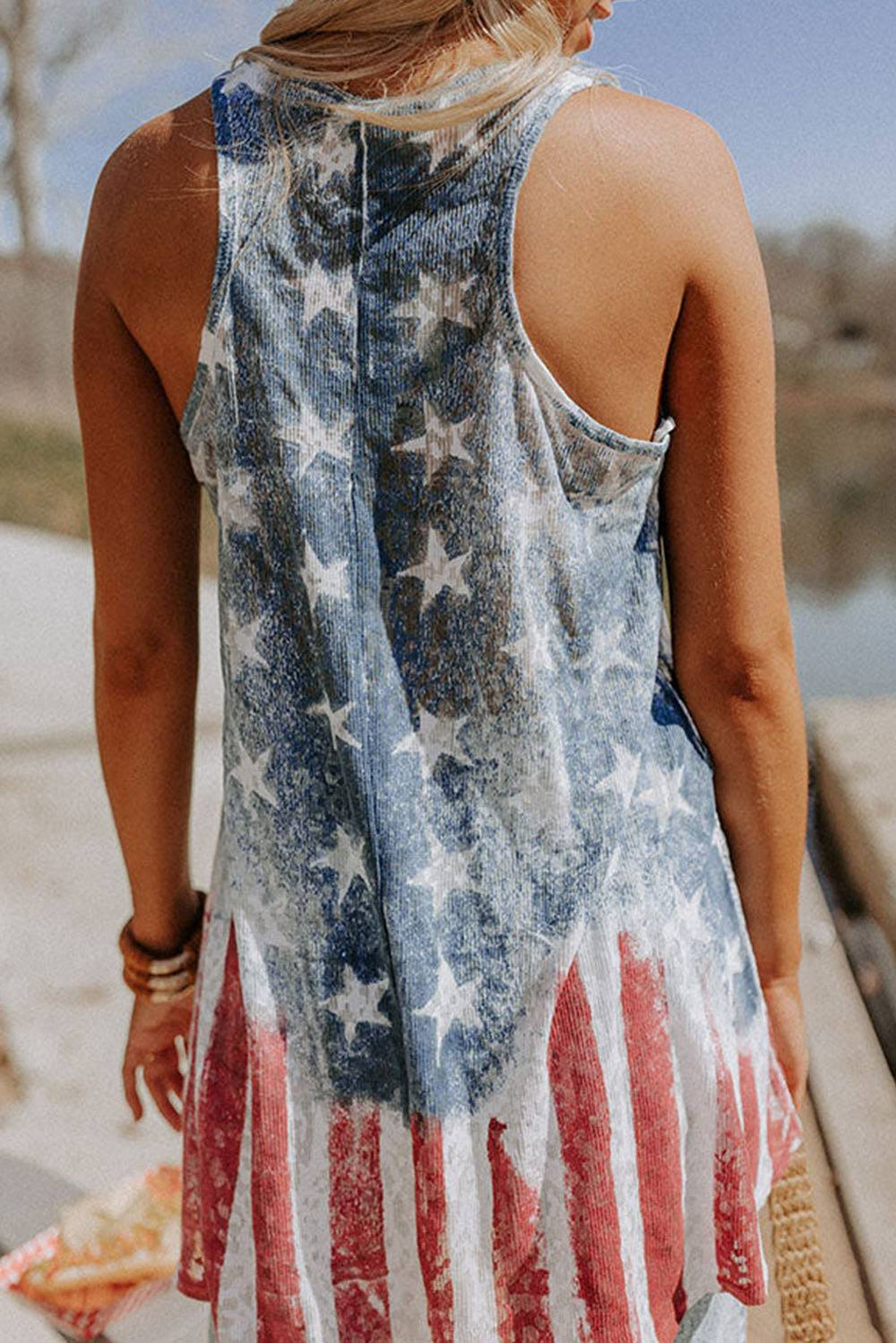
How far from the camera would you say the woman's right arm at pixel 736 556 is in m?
0.60

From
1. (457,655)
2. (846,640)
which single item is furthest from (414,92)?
(846,640)

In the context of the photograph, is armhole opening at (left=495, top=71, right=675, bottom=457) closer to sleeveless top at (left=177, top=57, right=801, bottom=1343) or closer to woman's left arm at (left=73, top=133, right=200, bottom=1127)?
sleeveless top at (left=177, top=57, right=801, bottom=1343)

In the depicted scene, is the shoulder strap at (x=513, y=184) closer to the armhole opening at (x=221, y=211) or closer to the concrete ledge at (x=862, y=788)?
the armhole opening at (x=221, y=211)

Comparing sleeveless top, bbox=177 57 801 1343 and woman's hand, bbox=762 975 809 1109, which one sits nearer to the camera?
sleeveless top, bbox=177 57 801 1343

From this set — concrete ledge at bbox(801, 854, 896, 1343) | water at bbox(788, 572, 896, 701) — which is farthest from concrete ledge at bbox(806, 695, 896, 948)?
water at bbox(788, 572, 896, 701)

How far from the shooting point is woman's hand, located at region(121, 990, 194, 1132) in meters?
0.90

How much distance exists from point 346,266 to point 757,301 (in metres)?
0.22

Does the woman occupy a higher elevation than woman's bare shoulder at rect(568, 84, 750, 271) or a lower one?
lower

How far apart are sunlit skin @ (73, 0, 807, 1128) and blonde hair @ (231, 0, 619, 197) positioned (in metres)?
0.03

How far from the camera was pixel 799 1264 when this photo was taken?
1066 millimetres

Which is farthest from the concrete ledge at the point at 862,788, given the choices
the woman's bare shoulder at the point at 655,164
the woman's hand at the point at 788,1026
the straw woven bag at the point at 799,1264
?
the woman's bare shoulder at the point at 655,164

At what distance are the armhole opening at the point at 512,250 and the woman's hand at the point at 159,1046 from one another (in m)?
0.56

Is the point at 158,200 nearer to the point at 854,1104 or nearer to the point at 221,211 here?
the point at 221,211

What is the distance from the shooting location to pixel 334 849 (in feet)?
2.19
